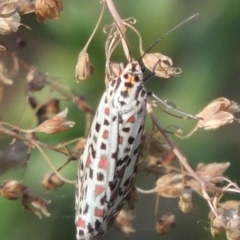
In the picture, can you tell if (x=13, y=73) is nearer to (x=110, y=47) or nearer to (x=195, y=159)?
(x=110, y=47)

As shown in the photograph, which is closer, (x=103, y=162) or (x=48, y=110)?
(x=103, y=162)

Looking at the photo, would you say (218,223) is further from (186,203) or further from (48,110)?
(48,110)

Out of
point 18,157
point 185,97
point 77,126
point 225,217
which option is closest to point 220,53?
point 185,97

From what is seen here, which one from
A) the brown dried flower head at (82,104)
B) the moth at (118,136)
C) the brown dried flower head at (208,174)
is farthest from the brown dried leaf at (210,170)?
the brown dried flower head at (82,104)

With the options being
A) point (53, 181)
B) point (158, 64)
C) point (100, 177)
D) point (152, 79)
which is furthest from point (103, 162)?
point (152, 79)

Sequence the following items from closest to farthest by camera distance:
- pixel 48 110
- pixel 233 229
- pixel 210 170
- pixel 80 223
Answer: pixel 233 229 < pixel 210 170 < pixel 80 223 < pixel 48 110

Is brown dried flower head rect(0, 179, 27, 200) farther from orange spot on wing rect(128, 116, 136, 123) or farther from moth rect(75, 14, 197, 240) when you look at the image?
orange spot on wing rect(128, 116, 136, 123)
